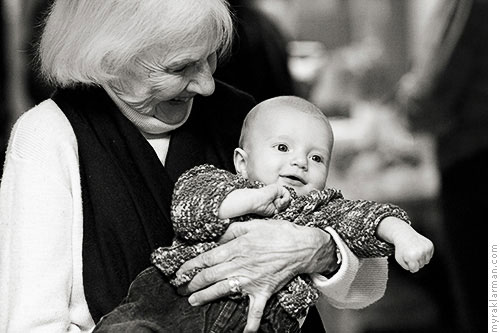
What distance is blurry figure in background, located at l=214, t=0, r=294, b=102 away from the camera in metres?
3.43

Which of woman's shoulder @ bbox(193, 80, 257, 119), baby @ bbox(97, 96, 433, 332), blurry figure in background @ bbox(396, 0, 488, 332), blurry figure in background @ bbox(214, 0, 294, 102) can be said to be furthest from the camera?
blurry figure in background @ bbox(396, 0, 488, 332)

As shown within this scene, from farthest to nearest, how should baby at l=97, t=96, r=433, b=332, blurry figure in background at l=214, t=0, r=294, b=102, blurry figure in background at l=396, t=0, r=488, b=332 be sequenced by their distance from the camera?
blurry figure in background at l=396, t=0, r=488, b=332, blurry figure in background at l=214, t=0, r=294, b=102, baby at l=97, t=96, r=433, b=332

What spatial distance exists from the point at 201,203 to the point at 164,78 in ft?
1.14

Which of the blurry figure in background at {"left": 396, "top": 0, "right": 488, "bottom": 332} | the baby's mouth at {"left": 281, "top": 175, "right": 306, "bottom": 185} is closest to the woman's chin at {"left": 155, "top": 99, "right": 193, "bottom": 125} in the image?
the baby's mouth at {"left": 281, "top": 175, "right": 306, "bottom": 185}

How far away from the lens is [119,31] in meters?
2.31

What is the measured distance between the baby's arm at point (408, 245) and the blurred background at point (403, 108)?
2479 mm

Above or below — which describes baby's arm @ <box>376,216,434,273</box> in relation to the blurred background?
above

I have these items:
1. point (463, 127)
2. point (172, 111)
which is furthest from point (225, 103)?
point (463, 127)

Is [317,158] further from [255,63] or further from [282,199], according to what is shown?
[255,63]

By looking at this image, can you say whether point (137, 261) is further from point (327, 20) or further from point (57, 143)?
point (327, 20)

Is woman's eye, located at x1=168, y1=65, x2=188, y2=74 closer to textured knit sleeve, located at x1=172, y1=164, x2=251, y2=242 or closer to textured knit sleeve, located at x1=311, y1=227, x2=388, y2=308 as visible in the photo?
textured knit sleeve, located at x1=172, y1=164, x2=251, y2=242

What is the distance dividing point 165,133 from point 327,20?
293 centimetres

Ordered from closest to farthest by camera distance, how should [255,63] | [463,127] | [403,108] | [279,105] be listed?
[279,105], [255,63], [463,127], [403,108]
